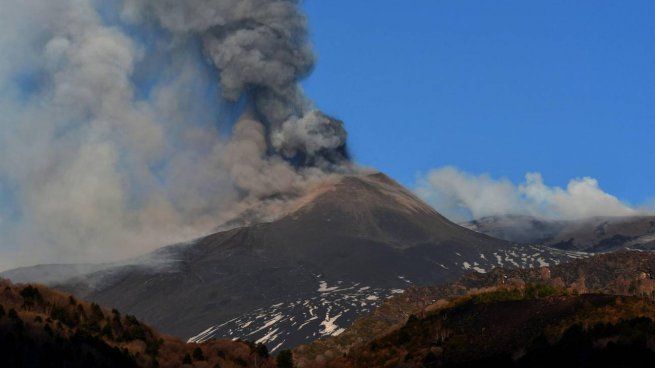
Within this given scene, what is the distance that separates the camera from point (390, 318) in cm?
18725

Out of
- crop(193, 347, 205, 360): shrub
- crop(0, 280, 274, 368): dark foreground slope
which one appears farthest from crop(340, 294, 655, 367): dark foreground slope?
crop(193, 347, 205, 360): shrub

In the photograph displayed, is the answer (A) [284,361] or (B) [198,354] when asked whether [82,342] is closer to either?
(B) [198,354]

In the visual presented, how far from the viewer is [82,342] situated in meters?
87.5

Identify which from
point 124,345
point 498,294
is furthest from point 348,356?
point 124,345

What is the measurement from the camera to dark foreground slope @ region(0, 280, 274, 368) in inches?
3233

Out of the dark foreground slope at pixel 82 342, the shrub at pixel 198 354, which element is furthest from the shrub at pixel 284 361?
the shrub at pixel 198 354

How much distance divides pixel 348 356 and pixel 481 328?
1750 centimetres

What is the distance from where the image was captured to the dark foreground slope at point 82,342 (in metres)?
82.1

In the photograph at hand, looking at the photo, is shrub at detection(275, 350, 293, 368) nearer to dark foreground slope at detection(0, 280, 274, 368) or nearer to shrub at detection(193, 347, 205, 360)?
dark foreground slope at detection(0, 280, 274, 368)

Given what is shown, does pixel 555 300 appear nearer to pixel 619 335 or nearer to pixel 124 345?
pixel 619 335

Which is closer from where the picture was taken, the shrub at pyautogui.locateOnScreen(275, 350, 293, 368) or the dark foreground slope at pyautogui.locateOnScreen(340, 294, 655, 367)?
the dark foreground slope at pyautogui.locateOnScreen(340, 294, 655, 367)

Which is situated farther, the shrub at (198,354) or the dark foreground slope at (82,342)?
the shrub at (198,354)

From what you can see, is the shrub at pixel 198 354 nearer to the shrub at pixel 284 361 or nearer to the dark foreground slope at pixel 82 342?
the dark foreground slope at pixel 82 342

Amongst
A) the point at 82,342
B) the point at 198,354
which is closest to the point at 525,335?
the point at 198,354
